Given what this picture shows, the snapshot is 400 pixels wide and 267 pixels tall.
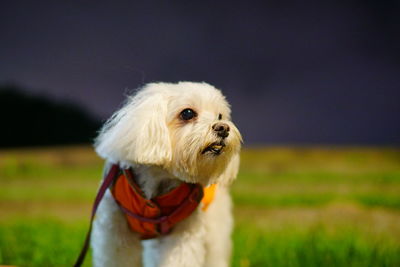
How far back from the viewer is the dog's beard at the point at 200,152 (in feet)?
9.02

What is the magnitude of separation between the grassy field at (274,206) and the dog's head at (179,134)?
1807 mm

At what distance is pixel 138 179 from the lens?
3.24m

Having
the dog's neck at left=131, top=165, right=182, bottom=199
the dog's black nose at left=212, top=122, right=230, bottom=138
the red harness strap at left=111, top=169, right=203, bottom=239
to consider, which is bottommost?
the red harness strap at left=111, top=169, right=203, bottom=239

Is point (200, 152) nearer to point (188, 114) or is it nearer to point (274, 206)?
point (188, 114)

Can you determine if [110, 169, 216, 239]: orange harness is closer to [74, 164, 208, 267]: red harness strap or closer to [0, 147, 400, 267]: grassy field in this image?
[74, 164, 208, 267]: red harness strap

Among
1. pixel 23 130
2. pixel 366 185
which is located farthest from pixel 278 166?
pixel 23 130

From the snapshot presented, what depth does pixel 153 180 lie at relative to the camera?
3.17m

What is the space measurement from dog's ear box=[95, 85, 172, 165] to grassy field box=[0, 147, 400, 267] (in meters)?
1.76

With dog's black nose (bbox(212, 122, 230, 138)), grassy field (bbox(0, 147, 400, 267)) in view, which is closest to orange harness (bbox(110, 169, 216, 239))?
A: dog's black nose (bbox(212, 122, 230, 138))

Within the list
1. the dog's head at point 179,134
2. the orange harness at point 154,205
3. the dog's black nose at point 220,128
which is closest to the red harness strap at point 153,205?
the orange harness at point 154,205

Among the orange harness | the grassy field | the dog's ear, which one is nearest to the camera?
the dog's ear

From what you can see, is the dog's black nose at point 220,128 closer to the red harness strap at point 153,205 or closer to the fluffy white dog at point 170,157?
the fluffy white dog at point 170,157

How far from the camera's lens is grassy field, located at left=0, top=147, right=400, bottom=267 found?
4.59m

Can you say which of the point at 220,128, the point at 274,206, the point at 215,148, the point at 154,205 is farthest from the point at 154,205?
the point at 274,206
